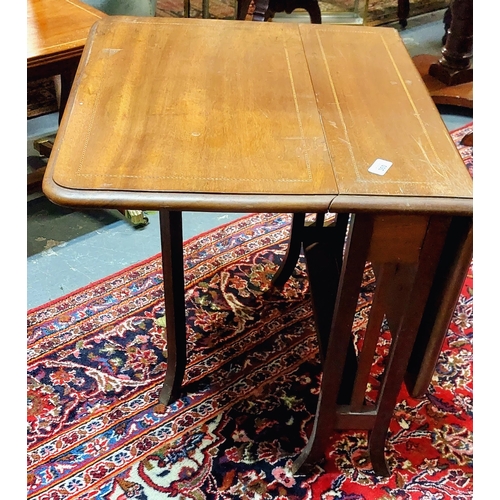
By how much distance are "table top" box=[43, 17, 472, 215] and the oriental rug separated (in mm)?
709

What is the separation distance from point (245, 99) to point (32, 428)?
3.01 ft

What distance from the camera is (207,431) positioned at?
4.47ft

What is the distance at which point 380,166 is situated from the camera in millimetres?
933

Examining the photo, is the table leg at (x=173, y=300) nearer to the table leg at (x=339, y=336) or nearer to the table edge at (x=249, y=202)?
the table edge at (x=249, y=202)

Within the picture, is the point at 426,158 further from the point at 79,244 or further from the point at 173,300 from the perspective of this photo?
the point at 79,244

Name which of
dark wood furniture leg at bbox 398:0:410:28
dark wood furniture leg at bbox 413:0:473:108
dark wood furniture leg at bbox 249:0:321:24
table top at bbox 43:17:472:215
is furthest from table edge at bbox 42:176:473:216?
dark wood furniture leg at bbox 398:0:410:28

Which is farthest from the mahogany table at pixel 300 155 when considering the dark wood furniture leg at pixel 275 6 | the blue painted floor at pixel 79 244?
the dark wood furniture leg at pixel 275 6

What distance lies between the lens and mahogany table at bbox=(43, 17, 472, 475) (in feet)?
2.86

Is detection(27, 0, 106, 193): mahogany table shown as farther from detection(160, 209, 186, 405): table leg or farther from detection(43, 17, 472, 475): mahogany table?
detection(160, 209, 186, 405): table leg

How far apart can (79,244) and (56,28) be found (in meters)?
0.67

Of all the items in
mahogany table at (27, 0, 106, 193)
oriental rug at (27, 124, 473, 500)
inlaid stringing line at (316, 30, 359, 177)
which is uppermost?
inlaid stringing line at (316, 30, 359, 177)

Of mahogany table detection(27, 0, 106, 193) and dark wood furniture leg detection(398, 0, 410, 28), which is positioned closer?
mahogany table detection(27, 0, 106, 193)

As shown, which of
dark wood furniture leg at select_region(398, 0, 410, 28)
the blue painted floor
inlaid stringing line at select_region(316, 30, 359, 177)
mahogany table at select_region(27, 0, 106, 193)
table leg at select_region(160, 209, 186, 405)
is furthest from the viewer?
dark wood furniture leg at select_region(398, 0, 410, 28)

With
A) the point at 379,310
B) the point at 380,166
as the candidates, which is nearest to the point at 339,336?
the point at 379,310
